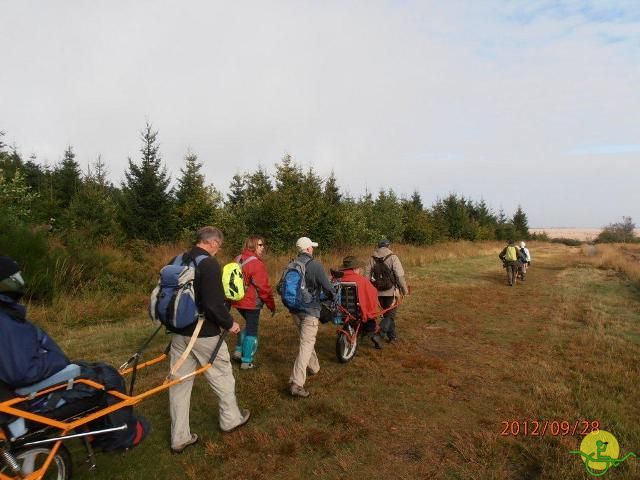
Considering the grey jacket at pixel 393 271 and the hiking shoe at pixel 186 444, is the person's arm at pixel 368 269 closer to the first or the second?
the grey jacket at pixel 393 271

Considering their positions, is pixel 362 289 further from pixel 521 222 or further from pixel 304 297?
pixel 521 222

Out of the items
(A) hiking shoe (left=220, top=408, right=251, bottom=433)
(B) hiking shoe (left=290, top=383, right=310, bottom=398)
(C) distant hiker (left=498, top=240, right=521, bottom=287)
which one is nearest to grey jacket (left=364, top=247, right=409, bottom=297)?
(B) hiking shoe (left=290, top=383, right=310, bottom=398)

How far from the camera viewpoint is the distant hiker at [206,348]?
149 inches

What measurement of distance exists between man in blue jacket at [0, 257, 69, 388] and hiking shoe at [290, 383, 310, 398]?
114 inches

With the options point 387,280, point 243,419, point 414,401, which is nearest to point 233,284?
point 243,419

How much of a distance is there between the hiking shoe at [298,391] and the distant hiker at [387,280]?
2.80 m

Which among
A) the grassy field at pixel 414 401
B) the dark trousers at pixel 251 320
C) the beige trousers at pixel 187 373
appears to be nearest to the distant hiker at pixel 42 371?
the beige trousers at pixel 187 373

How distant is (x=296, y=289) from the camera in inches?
210

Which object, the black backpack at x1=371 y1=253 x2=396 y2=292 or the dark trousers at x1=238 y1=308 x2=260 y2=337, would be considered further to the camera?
the black backpack at x1=371 y1=253 x2=396 y2=292

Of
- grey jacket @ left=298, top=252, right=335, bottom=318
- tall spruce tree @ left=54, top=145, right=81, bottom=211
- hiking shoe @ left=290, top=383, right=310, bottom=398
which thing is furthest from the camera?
tall spruce tree @ left=54, top=145, right=81, bottom=211

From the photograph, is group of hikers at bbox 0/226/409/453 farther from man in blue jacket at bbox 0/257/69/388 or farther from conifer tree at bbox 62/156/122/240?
conifer tree at bbox 62/156/122/240

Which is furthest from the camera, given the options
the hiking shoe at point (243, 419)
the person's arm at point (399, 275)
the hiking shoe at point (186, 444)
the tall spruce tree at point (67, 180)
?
the tall spruce tree at point (67, 180)

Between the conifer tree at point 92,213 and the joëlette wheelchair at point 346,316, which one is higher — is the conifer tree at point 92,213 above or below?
above

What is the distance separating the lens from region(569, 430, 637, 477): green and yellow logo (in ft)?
11.4
